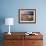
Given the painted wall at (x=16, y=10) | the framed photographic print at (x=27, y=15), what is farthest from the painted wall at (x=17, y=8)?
the framed photographic print at (x=27, y=15)

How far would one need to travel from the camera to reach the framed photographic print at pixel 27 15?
4.48m

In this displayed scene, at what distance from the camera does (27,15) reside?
14.8ft

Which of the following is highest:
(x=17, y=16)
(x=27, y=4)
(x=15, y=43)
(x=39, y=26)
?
(x=27, y=4)

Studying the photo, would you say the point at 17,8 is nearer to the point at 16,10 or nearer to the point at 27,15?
the point at 16,10

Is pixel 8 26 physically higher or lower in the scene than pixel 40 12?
lower

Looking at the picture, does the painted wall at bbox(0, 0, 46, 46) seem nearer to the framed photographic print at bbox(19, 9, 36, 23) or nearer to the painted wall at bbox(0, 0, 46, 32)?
the painted wall at bbox(0, 0, 46, 32)

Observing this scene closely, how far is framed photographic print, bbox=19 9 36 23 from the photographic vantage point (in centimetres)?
448

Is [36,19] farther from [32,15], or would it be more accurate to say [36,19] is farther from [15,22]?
[15,22]

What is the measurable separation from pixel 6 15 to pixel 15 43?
3.56 ft

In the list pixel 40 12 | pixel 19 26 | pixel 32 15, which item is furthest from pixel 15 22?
pixel 40 12

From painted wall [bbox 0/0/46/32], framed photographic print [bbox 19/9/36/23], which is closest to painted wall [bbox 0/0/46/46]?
painted wall [bbox 0/0/46/32]

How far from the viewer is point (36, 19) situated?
4.50m

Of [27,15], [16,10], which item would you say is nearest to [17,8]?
[16,10]

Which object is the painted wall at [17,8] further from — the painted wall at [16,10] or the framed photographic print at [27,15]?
the framed photographic print at [27,15]
